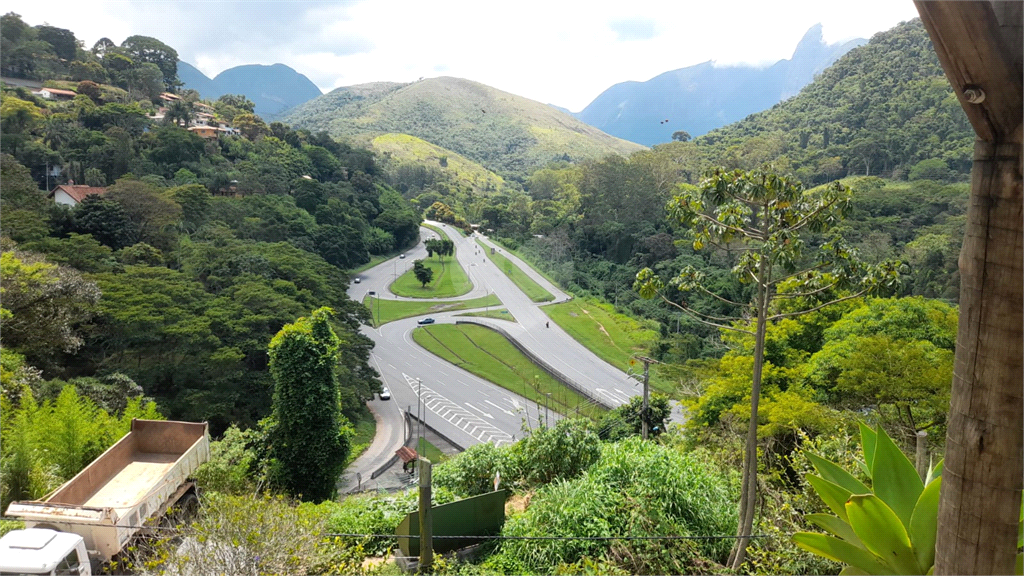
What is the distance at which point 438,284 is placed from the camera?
1302 inches

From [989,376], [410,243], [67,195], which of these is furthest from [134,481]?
[410,243]

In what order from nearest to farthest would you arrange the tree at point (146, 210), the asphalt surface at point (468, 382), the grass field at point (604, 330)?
the asphalt surface at point (468, 382) → the tree at point (146, 210) → the grass field at point (604, 330)

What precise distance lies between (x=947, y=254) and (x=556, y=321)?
16.4 metres

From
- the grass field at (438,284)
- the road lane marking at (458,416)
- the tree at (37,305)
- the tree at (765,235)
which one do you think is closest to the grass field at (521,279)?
the grass field at (438,284)

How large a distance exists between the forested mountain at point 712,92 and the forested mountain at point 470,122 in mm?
7456

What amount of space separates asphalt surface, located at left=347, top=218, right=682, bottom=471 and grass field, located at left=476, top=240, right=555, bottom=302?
614mm

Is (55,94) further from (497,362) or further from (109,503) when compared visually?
(109,503)

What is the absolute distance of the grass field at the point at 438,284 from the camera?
31677 millimetres

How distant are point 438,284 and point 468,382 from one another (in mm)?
12797

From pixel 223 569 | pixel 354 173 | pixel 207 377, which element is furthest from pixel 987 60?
pixel 354 173

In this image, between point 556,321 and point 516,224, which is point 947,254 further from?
point 516,224

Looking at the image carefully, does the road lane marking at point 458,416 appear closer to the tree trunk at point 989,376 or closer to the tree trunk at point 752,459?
the tree trunk at point 752,459

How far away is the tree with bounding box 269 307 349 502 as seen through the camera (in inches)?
371

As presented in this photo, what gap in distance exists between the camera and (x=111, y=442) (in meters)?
8.08
